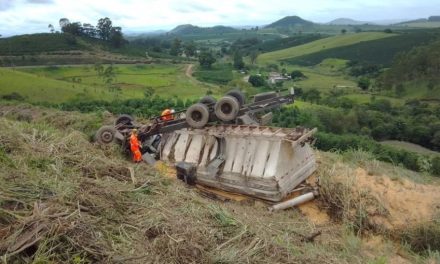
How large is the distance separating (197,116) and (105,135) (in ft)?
6.89

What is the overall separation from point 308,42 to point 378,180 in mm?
120266

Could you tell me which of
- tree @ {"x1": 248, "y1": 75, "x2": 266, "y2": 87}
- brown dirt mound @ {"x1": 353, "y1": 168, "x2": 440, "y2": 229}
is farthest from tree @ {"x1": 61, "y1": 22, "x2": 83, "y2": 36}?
brown dirt mound @ {"x1": 353, "y1": 168, "x2": 440, "y2": 229}

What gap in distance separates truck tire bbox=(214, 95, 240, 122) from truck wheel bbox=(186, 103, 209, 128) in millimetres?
228

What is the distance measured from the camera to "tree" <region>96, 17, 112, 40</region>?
263 feet

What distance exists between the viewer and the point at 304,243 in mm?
5672

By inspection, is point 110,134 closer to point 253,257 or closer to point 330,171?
point 330,171

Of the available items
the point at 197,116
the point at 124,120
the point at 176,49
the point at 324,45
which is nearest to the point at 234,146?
the point at 197,116

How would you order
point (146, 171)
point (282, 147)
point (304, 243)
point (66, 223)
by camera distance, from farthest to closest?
1. point (282, 147)
2. point (146, 171)
3. point (304, 243)
4. point (66, 223)

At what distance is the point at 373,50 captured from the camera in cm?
9194

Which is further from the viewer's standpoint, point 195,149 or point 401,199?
point 195,149

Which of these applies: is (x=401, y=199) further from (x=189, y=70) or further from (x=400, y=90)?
(x=189, y=70)

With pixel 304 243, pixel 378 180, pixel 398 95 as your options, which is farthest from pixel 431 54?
pixel 304 243

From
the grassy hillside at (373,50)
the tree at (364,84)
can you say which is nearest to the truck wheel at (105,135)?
the tree at (364,84)

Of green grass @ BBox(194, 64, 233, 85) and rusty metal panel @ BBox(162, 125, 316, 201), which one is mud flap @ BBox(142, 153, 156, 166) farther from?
green grass @ BBox(194, 64, 233, 85)
